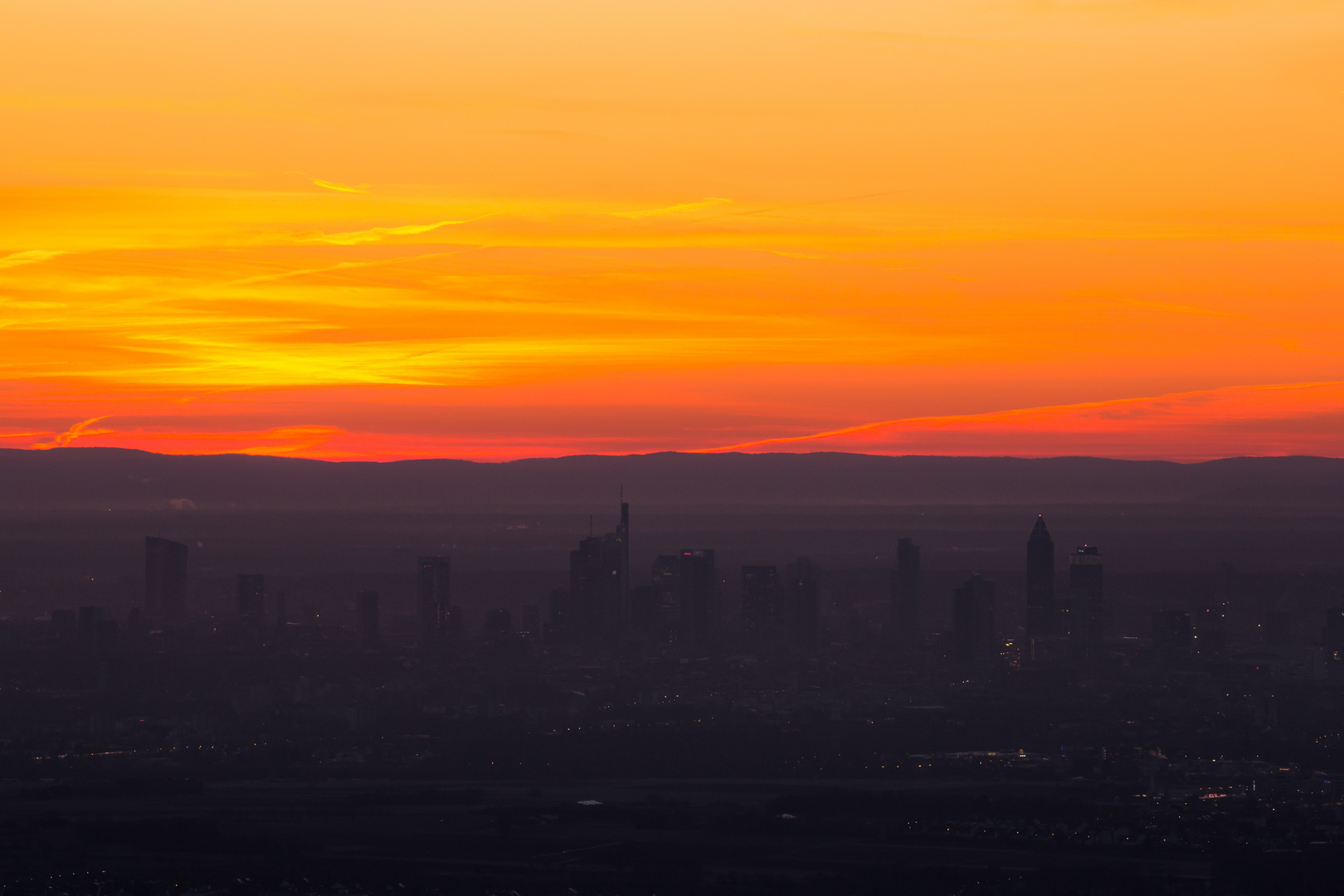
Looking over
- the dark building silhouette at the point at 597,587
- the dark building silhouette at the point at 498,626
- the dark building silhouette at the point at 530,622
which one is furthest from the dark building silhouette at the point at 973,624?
the dark building silhouette at the point at 498,626

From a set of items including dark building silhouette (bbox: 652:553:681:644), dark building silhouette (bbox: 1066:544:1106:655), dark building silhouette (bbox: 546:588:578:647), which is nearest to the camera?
dark building silhouette (bbox: 1066:544:1106:655)

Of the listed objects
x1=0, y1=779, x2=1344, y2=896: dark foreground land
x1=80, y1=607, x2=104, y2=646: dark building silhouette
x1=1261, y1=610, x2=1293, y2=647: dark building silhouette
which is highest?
x1=80, y1=607, x2=104, y2=646: dark building silhouette

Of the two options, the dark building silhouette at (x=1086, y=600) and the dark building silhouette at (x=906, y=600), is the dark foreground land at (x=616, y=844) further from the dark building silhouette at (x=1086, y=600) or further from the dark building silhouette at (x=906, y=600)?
the dark building silhouette at (x=906, y=600)

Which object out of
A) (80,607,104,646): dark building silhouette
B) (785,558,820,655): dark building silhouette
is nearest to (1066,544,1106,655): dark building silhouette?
(785,558,820,655): dark building silhouette

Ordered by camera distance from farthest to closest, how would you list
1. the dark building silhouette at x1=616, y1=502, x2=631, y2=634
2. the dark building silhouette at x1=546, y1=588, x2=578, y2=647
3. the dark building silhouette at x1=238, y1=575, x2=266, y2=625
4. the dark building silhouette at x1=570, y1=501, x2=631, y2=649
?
the dark building silhouette at x1=616, y1=502, x2=631, y2=634, the dark building silhouette at x1=570, y1=501, x2=631, y2=649, the dark building silhouette at x1=238, y1=575, x2=266, y2=625, the dark building silhouette at x1=546, y1=588, x2=578, y2=647

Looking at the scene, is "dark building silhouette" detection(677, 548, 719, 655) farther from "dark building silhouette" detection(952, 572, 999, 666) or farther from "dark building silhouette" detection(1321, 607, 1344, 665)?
"dark building silhouette" detection(1321, 607, 1344, 665)

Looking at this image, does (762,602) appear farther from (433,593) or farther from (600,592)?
(433,593)

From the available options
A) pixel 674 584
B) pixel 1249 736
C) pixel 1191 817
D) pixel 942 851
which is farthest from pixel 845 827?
pixel 674 584
